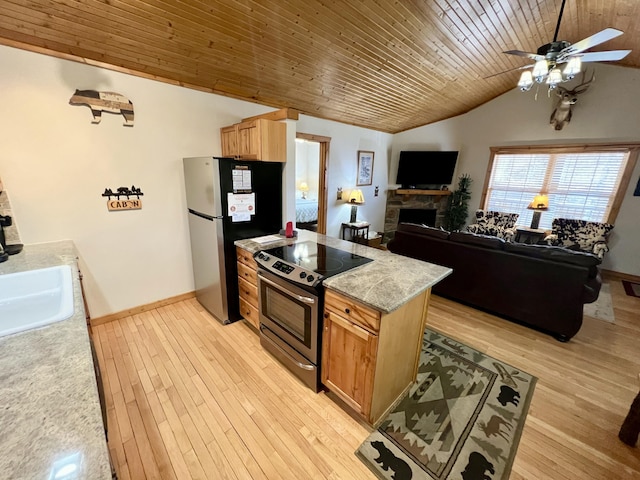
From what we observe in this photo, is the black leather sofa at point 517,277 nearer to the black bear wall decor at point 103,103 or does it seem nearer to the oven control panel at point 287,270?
the oven control panel at point 287,270

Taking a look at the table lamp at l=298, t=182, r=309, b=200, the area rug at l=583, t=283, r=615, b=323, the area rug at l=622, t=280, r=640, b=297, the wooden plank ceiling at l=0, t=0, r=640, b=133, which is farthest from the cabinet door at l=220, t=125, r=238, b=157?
the area rug at l=622, t=280, r=640, b=297

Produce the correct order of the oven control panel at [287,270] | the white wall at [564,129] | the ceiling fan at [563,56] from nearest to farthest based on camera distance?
1. the oven control panel at [287,270]
2. the ceiling fan at [563,56]
3. the white wall at [564,129]

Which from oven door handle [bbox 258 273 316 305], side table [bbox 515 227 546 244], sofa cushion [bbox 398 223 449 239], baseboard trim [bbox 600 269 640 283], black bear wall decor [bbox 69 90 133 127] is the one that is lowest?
baseboard trim [bbox 600 269 640 283]

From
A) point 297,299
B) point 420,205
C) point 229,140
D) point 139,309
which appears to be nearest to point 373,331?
point 297,299

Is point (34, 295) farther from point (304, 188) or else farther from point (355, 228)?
point (304, 188)

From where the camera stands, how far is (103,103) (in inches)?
91.7

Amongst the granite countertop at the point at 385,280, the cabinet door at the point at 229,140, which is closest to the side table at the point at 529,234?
the granite countertop at the point at 385,280

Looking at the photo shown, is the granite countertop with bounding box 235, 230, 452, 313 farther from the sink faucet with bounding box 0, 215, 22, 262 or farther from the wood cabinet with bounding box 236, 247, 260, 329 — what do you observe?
the sink faucet with bounding box 0, 215, 22, 262

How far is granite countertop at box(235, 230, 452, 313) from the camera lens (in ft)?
4.74

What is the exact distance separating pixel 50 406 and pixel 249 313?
1942mm

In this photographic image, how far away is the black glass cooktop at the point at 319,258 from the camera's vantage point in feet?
6.08

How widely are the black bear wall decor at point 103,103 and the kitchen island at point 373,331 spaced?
2.48m

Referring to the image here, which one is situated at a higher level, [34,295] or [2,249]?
[2,249]

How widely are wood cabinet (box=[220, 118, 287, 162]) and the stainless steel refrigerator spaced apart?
109mm
